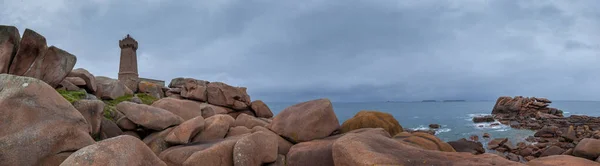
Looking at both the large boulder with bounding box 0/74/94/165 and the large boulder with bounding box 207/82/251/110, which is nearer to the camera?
the large boulder with bounding box 0/74/94/165

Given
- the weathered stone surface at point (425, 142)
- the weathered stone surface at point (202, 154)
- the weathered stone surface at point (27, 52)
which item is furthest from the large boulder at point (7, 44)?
the weathered stone surface at point (425, 142)

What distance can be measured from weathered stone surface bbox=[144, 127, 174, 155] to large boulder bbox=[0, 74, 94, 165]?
4.42 m

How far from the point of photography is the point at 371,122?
633 inches

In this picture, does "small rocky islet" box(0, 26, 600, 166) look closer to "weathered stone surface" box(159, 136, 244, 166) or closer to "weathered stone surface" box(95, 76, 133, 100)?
"weathered stone surface" box(159, 136, 244, 166)

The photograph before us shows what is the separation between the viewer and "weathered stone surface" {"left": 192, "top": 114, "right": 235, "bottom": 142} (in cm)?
1375

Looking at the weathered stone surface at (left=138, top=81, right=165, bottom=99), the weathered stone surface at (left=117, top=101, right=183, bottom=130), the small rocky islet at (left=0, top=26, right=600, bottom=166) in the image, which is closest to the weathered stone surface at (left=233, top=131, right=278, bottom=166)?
the small rocky islet at (left=0, top=26, right=600, bottom=166)

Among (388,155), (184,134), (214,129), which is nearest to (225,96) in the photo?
(214,129)

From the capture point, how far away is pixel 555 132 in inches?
1736

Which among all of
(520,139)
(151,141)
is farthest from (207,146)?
(520,139)

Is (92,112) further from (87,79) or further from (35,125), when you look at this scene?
(87,79)

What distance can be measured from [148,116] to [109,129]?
1665 millimetres

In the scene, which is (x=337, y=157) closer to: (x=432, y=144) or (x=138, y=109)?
(x=432, y=144)

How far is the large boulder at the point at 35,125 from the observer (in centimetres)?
789

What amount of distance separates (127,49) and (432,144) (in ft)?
178
